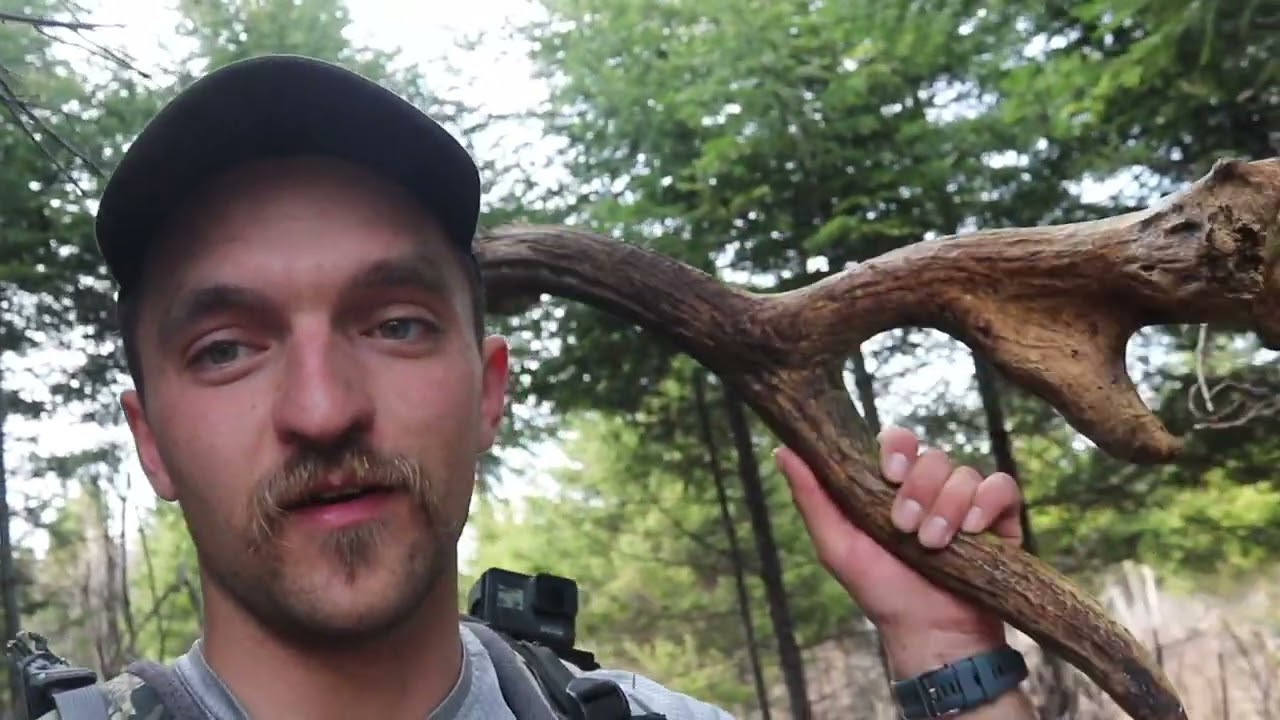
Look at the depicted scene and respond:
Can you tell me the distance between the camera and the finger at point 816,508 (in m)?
1.79

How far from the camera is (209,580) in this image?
1444mm

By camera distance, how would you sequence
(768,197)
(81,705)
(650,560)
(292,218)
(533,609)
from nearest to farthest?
(81,705) < (292,218) < (533,609) < (768,197) < (650,560)

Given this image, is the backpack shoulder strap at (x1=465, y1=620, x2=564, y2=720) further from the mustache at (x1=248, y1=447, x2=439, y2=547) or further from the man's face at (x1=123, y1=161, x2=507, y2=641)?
the mustache at (x1=248, y1=447, x2=439, y2=547)

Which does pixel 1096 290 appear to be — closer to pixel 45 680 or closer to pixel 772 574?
pixel 45 680

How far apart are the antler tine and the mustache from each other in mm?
836

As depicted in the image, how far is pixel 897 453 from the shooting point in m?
1.71

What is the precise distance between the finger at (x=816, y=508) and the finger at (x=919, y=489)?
0.12 m

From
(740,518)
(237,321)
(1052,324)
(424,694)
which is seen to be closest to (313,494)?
(237,321)

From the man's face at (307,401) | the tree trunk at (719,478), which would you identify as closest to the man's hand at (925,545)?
the man's face at (307,401)

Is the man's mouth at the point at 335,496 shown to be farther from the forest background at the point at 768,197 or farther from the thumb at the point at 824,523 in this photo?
the forest background at the point at 768,197

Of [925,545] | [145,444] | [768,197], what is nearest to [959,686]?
[925,545]

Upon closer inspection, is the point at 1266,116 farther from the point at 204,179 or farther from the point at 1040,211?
the point at 204,179

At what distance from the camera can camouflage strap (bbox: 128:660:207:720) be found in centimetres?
141

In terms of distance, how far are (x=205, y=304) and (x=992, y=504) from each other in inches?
49.6
